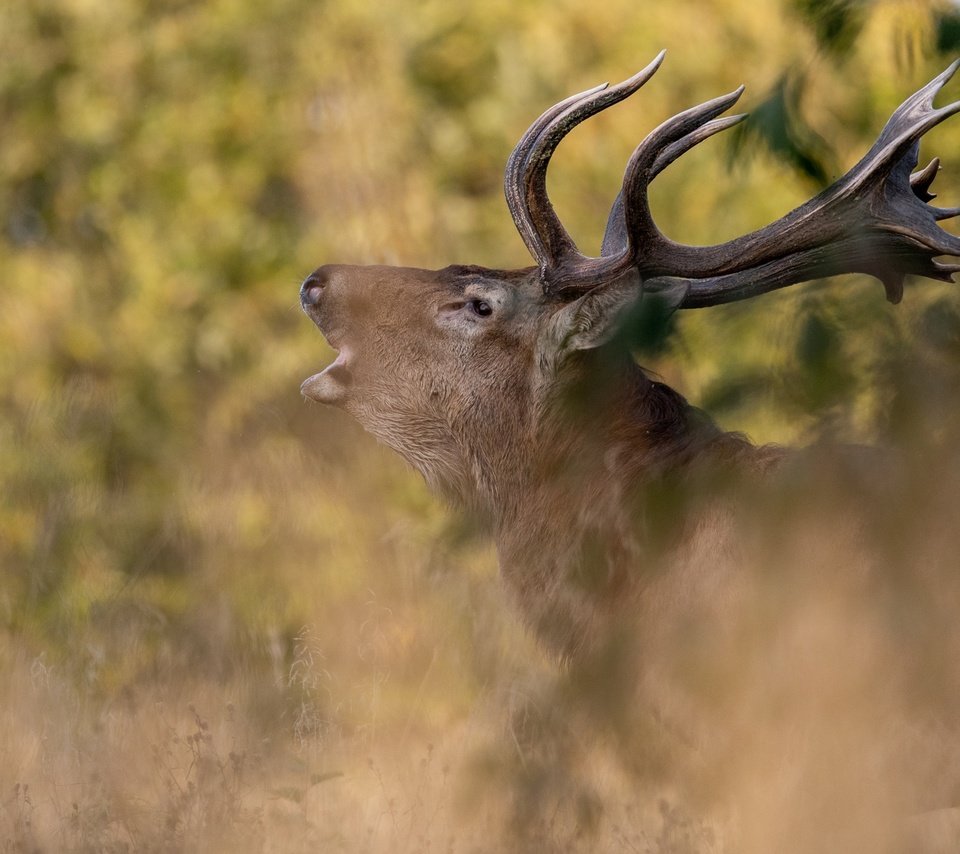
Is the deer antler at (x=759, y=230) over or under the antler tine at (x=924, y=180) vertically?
over

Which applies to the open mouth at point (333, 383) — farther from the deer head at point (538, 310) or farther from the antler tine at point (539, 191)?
the antler tine at point (539, 191)

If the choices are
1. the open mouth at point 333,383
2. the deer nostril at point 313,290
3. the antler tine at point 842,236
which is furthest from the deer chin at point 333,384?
the antler tine at point 842,236

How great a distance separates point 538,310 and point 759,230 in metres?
0.83

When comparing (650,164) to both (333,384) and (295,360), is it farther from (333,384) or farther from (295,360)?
(295,360)

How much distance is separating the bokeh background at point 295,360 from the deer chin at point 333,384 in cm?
63

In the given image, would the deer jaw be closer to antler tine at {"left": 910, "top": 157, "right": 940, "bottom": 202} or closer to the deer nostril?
the deer nostril

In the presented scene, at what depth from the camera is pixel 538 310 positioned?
4.84 metres

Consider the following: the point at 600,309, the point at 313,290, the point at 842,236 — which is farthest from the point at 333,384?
the point at 842,236

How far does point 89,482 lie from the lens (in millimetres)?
8156

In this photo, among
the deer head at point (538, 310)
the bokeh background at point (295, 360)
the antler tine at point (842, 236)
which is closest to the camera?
the bokeh background at point (295, 360)

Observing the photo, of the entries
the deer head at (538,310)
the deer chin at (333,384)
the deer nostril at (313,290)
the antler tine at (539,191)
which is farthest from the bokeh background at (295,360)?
the deer nostril at (313,290)

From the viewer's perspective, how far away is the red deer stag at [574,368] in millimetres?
4098

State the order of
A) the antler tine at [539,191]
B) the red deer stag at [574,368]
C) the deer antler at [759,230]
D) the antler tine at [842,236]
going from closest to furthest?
1. the antler tine at [842,236]
2. the deer antler at [759,230]
3. the red deer stag at [574,368]
4. the antler tine at [539,191]

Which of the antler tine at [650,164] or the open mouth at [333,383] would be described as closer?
the antler tine at [650,164]
